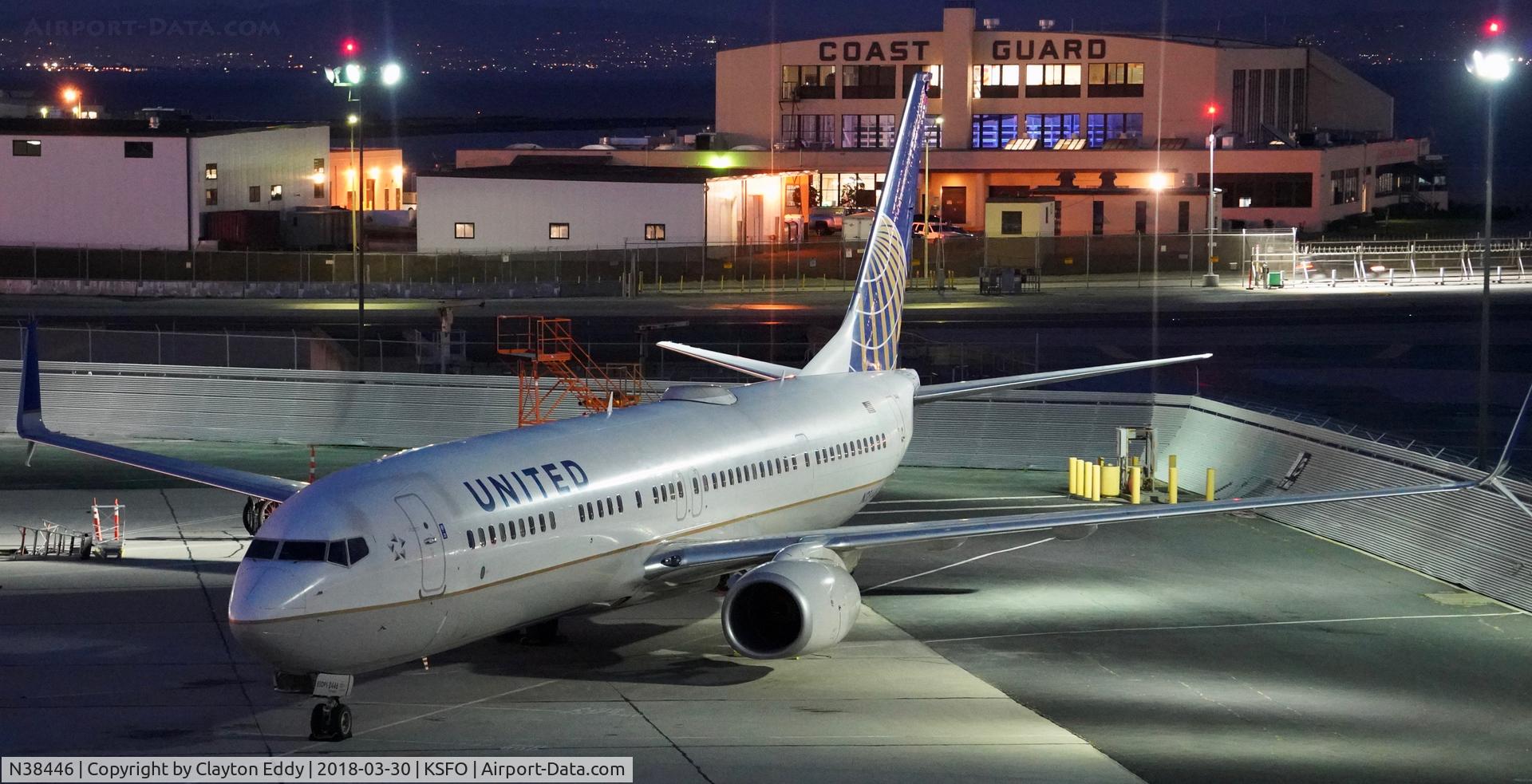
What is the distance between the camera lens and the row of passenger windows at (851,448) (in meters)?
34.5

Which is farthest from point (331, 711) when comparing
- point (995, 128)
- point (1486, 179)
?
point (995, 128)

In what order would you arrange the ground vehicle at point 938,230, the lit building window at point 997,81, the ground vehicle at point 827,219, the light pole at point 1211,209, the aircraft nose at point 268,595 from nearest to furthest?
the aircraft nose at point 268,595 < the light pole at point 1211,209 < the ground vehicle at point 938,230 < the ground vehicle at point 827,219 < the lit building window at point 997,81

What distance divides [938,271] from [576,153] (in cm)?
4136

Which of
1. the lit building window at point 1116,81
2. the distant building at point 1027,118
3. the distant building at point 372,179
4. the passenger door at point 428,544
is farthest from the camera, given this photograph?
the lit building window at point 1116,81

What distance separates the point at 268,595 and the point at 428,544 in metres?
2.36

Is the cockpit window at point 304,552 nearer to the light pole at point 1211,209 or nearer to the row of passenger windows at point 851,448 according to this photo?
the row of passenger windows at point 851,448

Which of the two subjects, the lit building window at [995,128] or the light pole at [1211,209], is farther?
the lit building window at [995,128]

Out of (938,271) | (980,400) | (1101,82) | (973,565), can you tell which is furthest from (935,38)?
(973,565)

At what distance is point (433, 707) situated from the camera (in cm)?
2561

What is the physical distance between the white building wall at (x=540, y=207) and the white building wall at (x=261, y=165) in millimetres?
11350

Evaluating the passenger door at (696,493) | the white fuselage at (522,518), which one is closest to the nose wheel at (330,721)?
the white fuselage at (522,518)

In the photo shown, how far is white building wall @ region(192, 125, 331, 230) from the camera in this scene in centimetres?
10119

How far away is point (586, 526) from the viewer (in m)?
27.0

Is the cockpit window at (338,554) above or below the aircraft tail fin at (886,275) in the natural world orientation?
below
